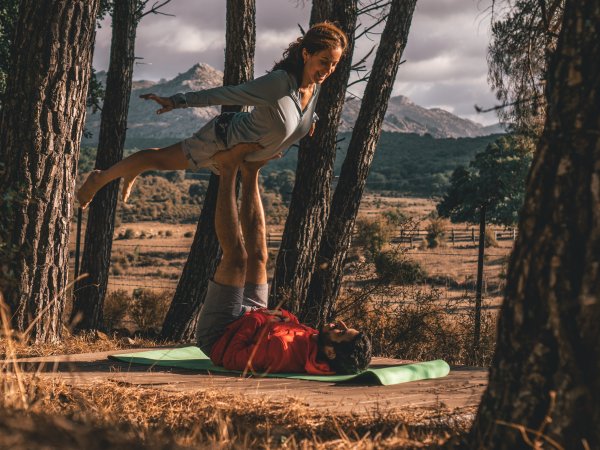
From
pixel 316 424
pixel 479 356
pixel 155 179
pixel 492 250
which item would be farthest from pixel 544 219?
pixel 155 179

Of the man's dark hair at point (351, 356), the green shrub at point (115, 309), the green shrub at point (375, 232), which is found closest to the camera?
the man's dark hair at point (351, 356)

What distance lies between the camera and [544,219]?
2566 mm

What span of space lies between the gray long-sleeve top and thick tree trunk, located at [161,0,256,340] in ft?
10.6

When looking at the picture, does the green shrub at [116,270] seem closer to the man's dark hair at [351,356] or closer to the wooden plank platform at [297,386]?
the wooden plank platform at [297,386]

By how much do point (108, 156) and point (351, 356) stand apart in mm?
5943

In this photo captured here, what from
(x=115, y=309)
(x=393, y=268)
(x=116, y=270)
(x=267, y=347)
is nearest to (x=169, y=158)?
(x=267, y=347)

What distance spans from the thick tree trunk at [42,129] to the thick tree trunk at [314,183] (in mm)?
3117

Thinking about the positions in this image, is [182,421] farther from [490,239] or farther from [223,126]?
[490,239]

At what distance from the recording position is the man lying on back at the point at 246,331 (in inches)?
207

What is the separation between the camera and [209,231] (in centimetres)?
920

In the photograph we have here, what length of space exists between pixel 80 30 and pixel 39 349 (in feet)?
8.48

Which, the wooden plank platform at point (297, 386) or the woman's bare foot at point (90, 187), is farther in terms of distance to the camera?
the woman's bare foot at point (90, 187)

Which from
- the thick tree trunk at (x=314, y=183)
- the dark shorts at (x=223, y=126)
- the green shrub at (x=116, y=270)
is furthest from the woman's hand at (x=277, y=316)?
the green shrub at (x=116, y=270)

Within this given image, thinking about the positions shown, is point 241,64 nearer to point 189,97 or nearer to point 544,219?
point 189,97
